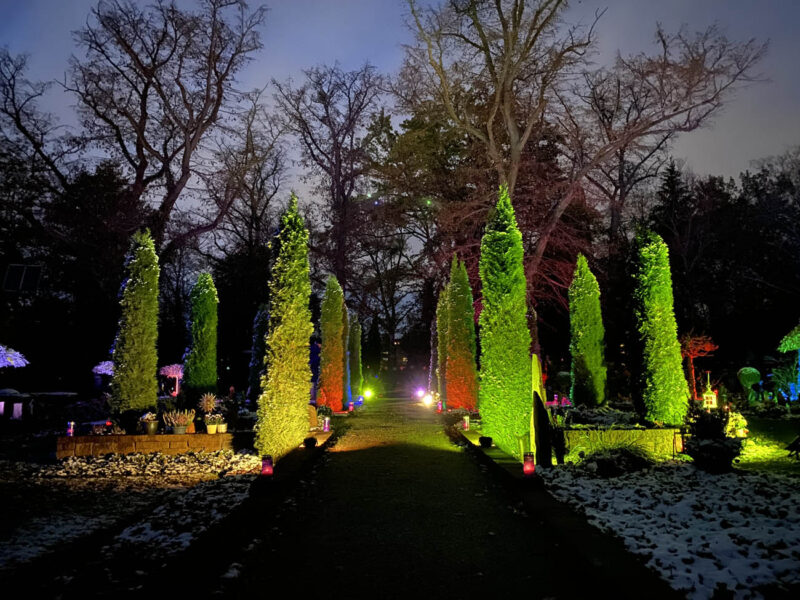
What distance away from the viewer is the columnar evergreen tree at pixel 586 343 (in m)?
15.5

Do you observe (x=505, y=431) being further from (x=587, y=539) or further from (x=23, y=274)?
(x=23, y=274)

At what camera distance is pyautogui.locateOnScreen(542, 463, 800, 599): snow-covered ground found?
3.69m

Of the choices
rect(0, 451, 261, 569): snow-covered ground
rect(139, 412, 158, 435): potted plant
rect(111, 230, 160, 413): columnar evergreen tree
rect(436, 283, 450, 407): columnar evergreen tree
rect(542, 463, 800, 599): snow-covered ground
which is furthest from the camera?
rect(436, 283, 450, 407): columnar evergreen tree

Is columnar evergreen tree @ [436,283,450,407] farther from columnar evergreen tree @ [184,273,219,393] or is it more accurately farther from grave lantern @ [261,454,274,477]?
grave lantern @ [261,454,274,477]

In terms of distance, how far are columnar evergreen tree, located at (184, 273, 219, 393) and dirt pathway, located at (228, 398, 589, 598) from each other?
360 inches

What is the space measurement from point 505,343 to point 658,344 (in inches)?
126

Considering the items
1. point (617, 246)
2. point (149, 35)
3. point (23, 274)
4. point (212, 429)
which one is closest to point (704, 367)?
point (617, 246)

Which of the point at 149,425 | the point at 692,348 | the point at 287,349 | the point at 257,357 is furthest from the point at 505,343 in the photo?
the point at 257,357

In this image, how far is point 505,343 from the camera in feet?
33.9

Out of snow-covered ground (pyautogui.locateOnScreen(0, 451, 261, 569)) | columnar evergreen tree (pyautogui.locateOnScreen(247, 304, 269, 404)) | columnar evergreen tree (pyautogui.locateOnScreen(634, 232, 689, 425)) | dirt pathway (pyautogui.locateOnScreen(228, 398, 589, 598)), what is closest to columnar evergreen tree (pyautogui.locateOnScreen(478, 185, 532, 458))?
dirt pathway (pyautogui.locateOnScreen(228, 398, 589, 598))

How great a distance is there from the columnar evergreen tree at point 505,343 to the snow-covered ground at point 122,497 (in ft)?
14.1

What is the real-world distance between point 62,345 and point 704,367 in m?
27.7

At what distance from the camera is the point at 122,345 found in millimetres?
12023

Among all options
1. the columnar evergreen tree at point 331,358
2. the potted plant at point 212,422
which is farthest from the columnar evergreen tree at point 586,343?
the potted plant at point 212,422
